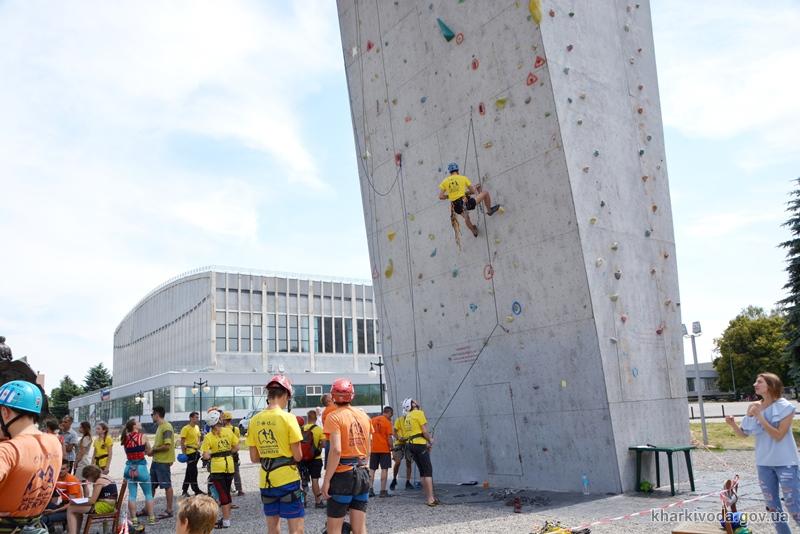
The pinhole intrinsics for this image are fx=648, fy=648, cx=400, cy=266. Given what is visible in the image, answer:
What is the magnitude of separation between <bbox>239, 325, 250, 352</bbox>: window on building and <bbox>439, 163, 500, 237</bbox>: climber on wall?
51.8 meters

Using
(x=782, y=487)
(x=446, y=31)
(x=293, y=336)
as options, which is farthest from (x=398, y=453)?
(x=293, y=336)

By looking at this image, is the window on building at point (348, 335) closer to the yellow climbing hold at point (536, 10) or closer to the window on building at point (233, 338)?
the window on building at point (233, 338)

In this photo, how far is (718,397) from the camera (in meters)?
63.3

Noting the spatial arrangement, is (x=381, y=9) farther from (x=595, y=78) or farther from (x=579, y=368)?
(x=579, y=368)

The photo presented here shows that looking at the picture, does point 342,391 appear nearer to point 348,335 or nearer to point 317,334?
point 317,334

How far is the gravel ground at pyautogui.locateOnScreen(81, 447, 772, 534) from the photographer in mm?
7688

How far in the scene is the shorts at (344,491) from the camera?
18.2 ft

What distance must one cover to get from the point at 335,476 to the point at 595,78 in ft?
26.4

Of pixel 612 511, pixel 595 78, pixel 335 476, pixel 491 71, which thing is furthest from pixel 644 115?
pixel 335 476

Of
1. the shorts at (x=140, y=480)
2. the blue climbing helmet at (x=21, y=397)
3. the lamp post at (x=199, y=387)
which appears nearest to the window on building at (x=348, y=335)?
the lamp post at (x=199, y=387)

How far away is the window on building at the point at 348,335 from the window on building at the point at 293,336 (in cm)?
529

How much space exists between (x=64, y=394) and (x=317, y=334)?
169 ft

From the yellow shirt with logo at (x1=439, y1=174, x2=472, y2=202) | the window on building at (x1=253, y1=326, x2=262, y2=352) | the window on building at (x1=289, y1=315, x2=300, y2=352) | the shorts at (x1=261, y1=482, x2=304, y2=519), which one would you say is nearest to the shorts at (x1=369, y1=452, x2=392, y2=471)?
the yellow shirt with logo at (x1=439, y1=174, x2=472, y2=202)

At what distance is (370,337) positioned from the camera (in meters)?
68.2
